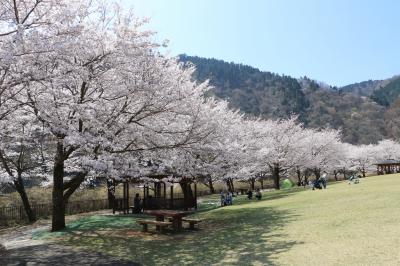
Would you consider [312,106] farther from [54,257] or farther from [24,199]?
[54,257]

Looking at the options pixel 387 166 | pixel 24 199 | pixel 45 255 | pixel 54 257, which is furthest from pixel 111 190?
pixel 387 166

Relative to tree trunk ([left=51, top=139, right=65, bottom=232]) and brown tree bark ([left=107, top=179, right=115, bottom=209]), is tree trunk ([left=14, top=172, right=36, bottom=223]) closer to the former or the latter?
brown tree bark ([left=107, top=179, right=115, bottom=209])

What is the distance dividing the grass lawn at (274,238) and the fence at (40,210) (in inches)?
305

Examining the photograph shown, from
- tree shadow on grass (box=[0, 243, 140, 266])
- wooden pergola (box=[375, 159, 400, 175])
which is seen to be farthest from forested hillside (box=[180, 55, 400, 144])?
tree shadow on grass (box=[0, 243, 140, 266])

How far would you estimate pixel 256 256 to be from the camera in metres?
11.2

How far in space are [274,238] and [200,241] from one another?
9.35 ft

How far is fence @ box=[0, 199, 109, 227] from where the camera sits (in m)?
25.8

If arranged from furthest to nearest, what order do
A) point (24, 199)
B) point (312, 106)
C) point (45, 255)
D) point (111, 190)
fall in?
point (312, 106)
point (24, 199)
point (111, 190)
point (45, 255)

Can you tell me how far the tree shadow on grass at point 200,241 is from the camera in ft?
38.7

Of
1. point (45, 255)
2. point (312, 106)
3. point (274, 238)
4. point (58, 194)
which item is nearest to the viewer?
point (274, 238)

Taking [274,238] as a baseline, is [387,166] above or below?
above

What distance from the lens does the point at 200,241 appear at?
48.6 ft

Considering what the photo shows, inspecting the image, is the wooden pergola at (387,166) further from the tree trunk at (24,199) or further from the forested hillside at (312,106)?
the forested hillside at (312,106)

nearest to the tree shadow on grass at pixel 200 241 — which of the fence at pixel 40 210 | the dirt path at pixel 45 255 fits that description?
the dirt path at pixel 45 255
